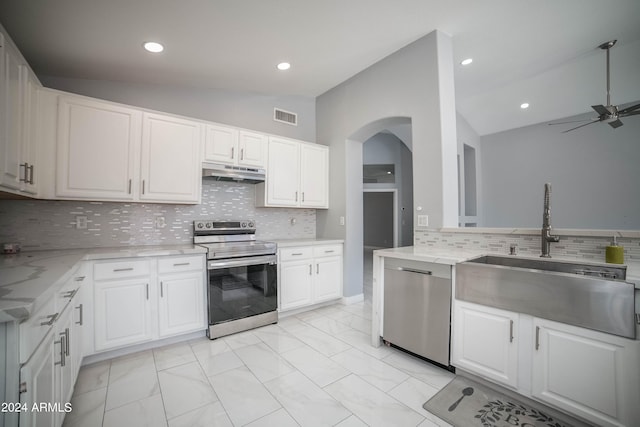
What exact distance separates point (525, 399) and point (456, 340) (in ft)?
1.58

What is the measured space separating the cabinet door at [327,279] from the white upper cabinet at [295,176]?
852 millimetres

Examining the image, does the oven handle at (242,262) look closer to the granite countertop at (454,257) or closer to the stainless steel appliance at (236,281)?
the stainless steel appliance at (236,281)

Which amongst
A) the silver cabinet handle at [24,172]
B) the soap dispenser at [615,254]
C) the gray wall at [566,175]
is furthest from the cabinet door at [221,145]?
the gray wall at [566,175]

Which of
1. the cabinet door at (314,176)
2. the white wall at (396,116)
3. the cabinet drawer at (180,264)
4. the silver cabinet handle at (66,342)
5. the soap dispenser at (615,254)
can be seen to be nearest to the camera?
the silver cabinet handle at (66,342)

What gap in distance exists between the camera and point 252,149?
3.28 meters

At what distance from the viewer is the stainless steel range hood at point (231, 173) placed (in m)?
2.92

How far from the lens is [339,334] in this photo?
110 inches

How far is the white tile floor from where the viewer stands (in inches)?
63.1

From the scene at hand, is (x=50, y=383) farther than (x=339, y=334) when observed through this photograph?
No

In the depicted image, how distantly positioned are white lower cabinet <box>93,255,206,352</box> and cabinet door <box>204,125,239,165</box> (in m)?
1.15

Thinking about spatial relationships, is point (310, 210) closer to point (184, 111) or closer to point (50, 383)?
point (184, 111)

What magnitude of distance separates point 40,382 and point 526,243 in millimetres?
3046

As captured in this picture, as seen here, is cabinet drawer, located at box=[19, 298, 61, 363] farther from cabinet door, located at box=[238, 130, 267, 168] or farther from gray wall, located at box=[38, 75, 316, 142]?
gray wall, located at box=[38, 75, 316, 142]

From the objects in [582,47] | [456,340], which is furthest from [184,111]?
[582,47]
